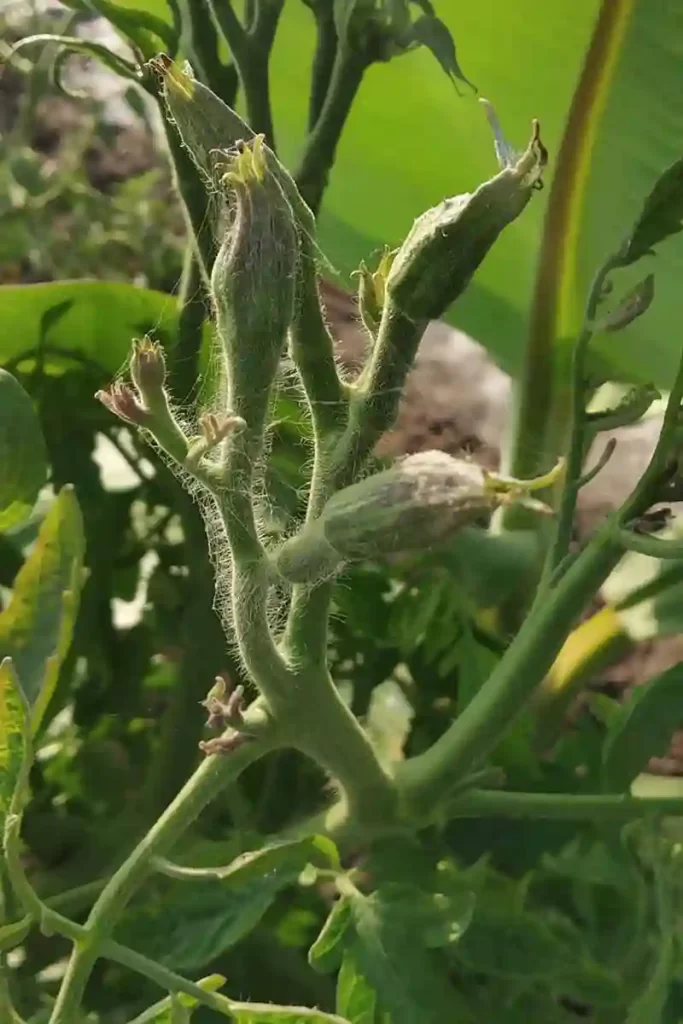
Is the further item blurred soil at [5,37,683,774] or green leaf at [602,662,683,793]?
blurred soil at [5,37,683,774]

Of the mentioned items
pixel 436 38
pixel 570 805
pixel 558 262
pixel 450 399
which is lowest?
pixel 450 399

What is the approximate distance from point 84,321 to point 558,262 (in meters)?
0.24

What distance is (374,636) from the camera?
0.47 metres

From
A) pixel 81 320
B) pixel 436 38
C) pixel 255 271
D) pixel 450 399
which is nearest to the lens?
pixel 255 271

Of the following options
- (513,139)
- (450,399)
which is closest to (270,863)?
(513,139)

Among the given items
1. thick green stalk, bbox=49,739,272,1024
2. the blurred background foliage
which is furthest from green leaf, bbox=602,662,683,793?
thick green stalk, bbox=49,739,272,1024

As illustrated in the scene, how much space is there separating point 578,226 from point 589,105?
7 centimetres

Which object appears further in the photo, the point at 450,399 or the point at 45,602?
the point at 450,399

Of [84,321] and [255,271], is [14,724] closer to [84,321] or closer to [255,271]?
[255,271]

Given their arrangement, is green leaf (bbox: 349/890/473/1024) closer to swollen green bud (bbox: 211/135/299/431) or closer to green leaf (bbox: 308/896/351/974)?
green leaf (bbox: 308/896/351/974)

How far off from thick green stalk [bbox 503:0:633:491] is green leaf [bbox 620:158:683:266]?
19 centimetres

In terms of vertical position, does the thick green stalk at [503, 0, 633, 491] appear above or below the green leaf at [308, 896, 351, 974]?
above

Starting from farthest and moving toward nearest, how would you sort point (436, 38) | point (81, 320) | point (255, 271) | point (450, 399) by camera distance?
point (450, 399) → point (81, 320) → point (436, 38) → point (255, 271)

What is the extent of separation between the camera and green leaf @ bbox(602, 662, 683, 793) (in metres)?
0.39
